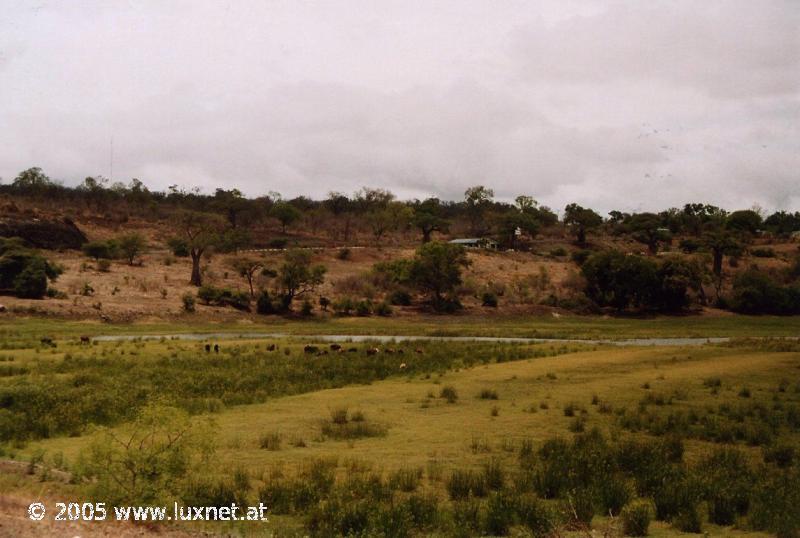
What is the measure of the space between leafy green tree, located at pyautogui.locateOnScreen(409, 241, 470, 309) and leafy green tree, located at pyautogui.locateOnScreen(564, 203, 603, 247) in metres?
57.0

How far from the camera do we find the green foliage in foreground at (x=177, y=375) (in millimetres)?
21578

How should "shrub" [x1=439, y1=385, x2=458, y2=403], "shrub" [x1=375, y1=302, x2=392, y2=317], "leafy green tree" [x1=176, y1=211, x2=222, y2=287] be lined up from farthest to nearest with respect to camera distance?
"leafy green tree" [x1=176, y1=211, x2=222, y2=287] < "shrub" [x1=375, y1=302, x2=392, y2=317] < "shrub" [x1=439, y1=385, x2=458, y2=403]

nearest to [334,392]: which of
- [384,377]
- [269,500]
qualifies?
[384,377]

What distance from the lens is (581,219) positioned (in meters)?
140

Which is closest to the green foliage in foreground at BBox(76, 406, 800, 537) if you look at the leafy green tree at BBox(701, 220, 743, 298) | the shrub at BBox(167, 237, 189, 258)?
the shrub at BBox(167, 237, 189, 258)

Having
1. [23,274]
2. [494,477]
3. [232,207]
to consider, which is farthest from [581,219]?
[494,477]

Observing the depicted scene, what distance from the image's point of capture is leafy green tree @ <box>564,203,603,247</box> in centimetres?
14075

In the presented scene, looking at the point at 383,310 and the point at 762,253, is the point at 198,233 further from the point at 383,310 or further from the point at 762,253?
the point at 762,253

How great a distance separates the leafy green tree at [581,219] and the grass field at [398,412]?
98.0 m

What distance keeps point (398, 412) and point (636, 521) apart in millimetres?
12458

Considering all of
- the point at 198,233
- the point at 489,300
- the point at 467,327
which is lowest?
the point at 467,327

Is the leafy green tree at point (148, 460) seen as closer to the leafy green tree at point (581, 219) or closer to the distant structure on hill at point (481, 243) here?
the distant structure on hill at point (481, 243)

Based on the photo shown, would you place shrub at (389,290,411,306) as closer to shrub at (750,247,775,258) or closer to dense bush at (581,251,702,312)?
dense bush at (581,251,702,312)

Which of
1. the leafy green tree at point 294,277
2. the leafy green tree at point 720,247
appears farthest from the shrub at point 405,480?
the leafy green tree at point 720,247
